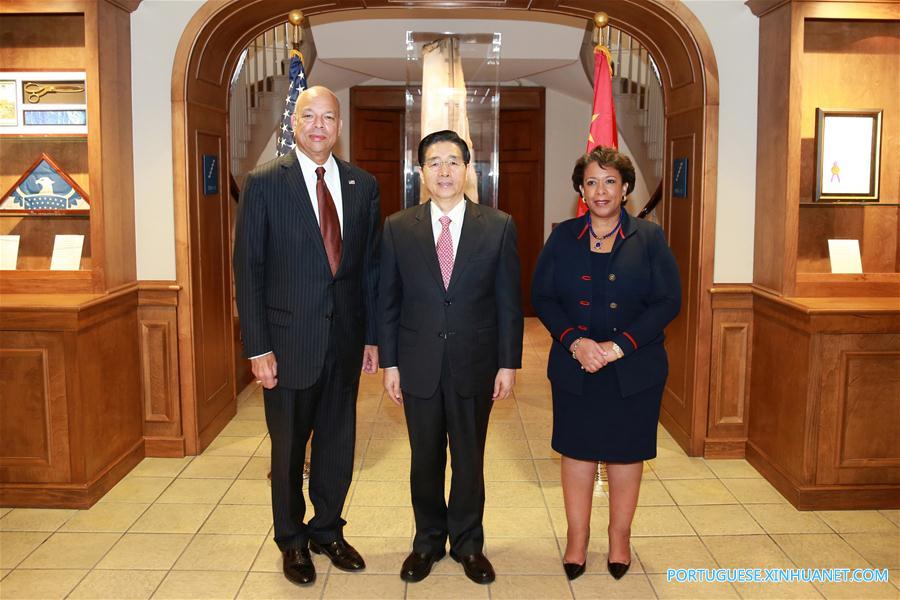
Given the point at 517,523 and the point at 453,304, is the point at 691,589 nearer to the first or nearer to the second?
the point at 517,523

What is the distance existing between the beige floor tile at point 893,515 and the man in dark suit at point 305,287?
2480mm

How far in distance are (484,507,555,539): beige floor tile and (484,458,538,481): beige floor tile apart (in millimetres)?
441

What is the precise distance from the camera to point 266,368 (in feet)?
9.38

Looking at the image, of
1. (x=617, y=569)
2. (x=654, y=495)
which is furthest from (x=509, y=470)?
(x=617, y=569)

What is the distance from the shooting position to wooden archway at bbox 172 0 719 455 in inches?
169

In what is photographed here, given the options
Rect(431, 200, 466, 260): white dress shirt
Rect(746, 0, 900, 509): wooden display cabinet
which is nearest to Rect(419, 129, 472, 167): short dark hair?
Rect(431, 200, 466, 260): white dress shirt

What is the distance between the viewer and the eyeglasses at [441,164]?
2.76 meters

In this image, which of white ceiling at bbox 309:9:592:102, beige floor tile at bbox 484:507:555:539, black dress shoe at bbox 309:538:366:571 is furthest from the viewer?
white ceiling at bbox 309:9:592:102

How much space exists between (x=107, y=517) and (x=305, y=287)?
1.66 m

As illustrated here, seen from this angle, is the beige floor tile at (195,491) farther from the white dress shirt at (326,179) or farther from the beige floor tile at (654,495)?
the beige floor tile at (654,495)

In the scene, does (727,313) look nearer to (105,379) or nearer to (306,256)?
(306,256)

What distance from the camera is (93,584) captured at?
302 centimetres

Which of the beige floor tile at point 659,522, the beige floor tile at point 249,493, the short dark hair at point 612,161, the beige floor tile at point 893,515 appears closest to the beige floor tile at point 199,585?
the beige floor tile at point 249,493

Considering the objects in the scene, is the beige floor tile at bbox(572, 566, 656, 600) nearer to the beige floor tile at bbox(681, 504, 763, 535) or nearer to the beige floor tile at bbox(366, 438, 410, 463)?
the beige floor tile at bbox(681, 504, 763, 535)
